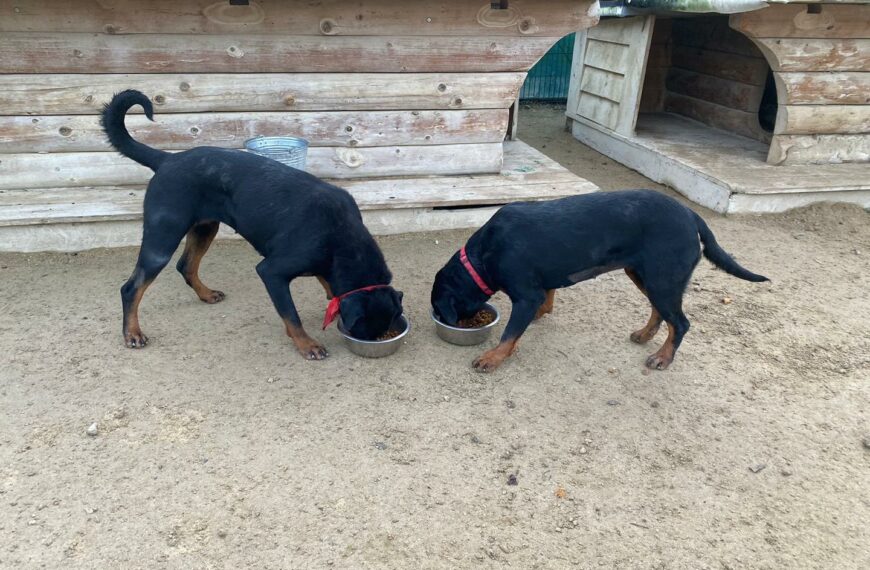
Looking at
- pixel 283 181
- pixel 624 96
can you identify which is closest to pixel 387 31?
pixel 283 181

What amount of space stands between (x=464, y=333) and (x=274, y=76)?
309cm

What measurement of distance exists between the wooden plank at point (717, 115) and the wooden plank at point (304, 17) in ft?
13.0

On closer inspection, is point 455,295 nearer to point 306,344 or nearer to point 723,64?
point 306,344

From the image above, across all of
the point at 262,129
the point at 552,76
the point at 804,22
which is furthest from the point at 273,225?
the point at 552,76

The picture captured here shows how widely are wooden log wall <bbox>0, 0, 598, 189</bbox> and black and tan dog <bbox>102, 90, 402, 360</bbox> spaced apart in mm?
1639

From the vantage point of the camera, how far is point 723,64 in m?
8.92

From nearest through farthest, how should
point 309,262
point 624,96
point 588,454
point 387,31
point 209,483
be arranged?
point 209,483 → point 588,454 → point 309,262 → point 387,31 → point 624,96

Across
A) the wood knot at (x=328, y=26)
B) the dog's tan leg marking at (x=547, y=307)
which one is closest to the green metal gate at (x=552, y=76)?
the wood knot at (x=328, y=26)

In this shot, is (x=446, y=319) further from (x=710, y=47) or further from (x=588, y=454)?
Result: (x=710, y=47)

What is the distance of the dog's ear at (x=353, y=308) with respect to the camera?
11.7 ft

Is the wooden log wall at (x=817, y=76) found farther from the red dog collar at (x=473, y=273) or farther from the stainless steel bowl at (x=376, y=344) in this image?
the stainless steel bowl at (x=376, y=344)

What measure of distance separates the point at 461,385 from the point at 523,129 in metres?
7.46

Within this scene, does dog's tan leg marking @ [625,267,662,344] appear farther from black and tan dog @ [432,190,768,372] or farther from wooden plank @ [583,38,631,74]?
wooden plank @ [583,38,631,74]

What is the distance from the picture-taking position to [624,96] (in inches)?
322
